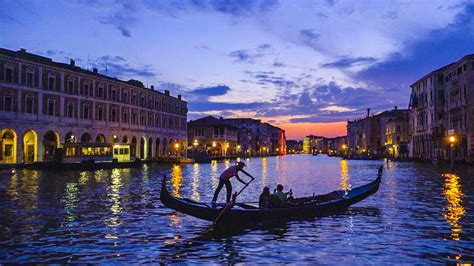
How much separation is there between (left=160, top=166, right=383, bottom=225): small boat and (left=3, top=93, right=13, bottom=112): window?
36.2 metres

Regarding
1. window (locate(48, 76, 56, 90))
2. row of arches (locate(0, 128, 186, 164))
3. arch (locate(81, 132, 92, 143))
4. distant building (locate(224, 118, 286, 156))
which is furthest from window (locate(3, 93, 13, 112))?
distant building (locate(224, 118, 286, 156))

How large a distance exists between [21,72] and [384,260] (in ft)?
143

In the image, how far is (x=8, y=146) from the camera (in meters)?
46.1

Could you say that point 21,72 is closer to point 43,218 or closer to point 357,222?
point 43,218

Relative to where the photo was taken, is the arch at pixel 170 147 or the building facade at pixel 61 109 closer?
the building facade at pixel 61 109

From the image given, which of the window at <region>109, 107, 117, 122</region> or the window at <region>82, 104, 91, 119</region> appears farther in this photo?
the window at <region>109, 107, 117, 122</region>

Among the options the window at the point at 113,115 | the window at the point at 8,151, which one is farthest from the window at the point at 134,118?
the window at the point at 8,151

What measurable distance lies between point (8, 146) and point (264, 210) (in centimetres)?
3936

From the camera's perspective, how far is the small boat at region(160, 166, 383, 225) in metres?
13.0

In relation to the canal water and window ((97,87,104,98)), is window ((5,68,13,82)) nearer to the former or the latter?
window ((97,87,104,98))

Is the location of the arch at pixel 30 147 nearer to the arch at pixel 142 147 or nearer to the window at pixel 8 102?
the window at pixel 8 102

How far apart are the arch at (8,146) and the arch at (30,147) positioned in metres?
1.83

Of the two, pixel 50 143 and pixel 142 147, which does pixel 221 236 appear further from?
pixel 142 147

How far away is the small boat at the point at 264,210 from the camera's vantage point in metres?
13.0
